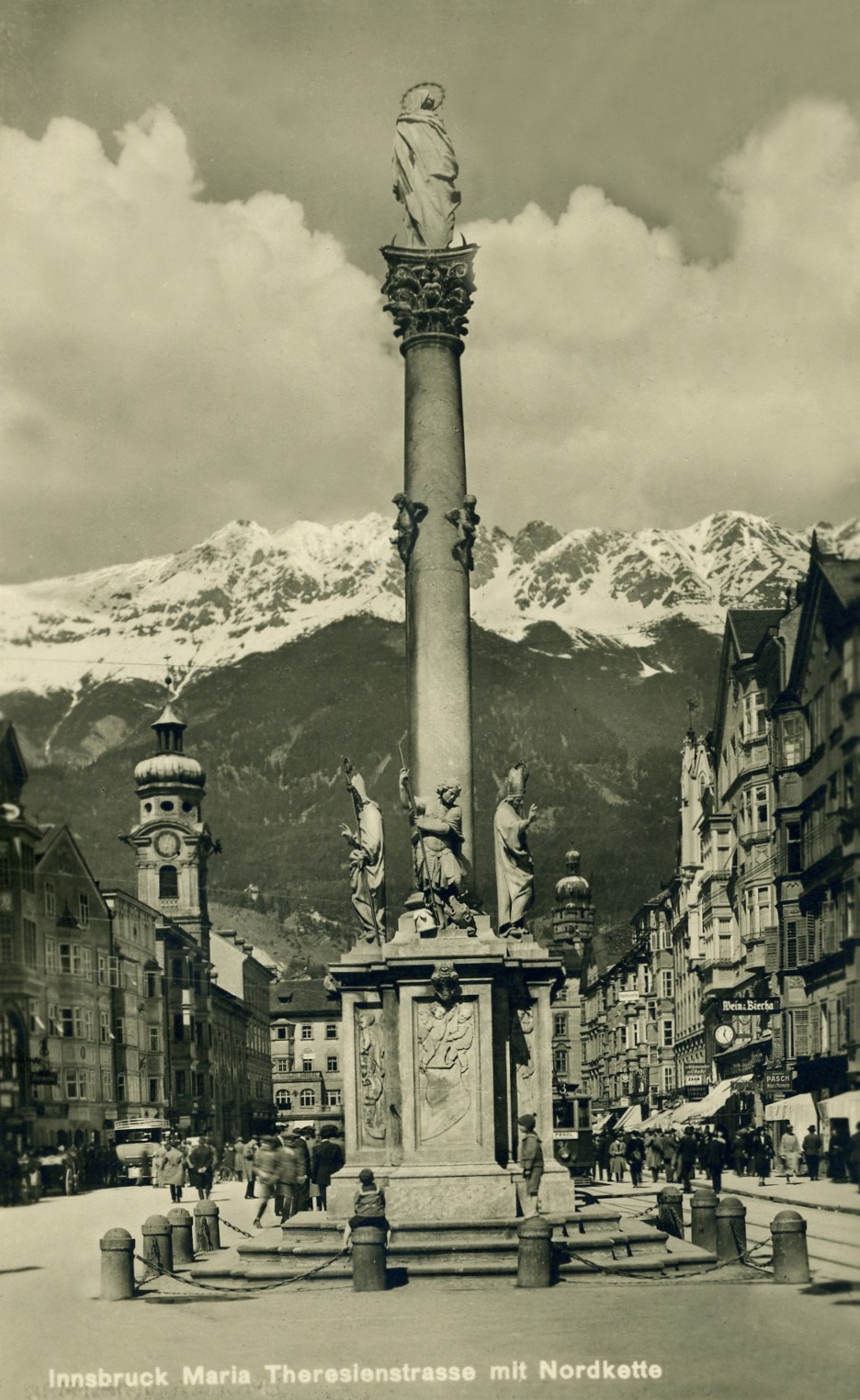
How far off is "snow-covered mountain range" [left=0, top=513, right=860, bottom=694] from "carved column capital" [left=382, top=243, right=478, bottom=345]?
37.9 m

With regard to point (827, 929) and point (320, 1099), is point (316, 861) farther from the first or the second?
point (827, 929)

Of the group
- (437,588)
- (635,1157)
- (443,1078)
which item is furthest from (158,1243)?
(635,1157)

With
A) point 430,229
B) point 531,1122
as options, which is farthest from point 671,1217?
point 430,229

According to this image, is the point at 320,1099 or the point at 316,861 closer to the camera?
the point at 320,1099

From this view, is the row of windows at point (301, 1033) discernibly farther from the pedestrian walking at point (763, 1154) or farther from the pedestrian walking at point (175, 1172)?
the pedestrian walking at point (175, 1172)

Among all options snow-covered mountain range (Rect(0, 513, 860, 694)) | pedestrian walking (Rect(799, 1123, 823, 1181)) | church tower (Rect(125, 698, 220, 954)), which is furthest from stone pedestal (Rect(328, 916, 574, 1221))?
church tower (Rect(125, 698, 220, 954))

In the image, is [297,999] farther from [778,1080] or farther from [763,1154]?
[763,1154]

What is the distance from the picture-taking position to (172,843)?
120750 mm

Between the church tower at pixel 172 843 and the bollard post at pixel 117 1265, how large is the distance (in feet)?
323

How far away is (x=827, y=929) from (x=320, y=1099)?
409 feet

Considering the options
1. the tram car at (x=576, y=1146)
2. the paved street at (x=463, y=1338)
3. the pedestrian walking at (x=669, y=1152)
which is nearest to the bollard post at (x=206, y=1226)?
the paved street at (x=463, y=1338)

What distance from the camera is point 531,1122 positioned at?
21516mm

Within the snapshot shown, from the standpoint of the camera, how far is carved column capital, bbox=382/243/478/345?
24141 mm

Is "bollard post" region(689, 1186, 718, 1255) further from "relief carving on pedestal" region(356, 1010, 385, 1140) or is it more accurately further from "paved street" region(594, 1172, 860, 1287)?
"relief carving on pedestal" region(356, 1010, 385, 1140)
